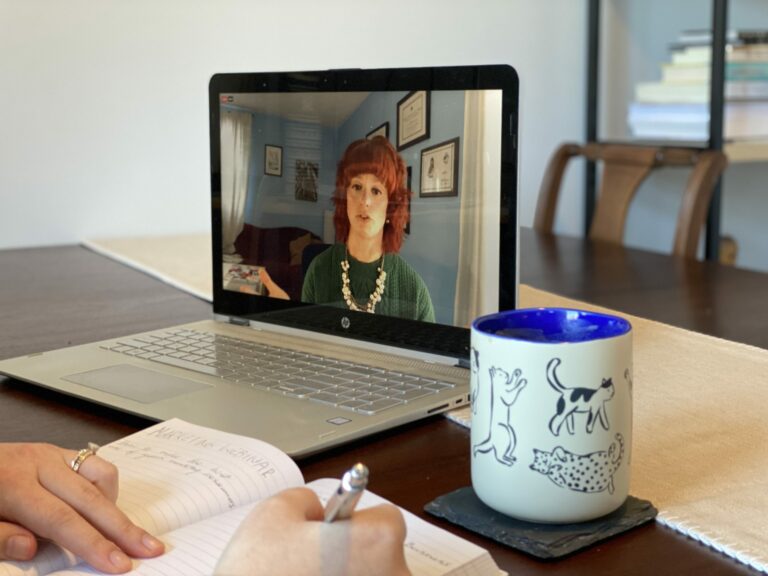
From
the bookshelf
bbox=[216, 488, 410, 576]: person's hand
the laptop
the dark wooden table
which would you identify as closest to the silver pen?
bbox=[216, 488, 410, 576]: person's hand

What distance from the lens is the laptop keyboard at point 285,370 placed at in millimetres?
786

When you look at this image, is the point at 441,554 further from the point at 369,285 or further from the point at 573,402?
the point at 369,285

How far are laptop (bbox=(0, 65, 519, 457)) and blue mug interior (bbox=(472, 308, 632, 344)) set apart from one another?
0.14m

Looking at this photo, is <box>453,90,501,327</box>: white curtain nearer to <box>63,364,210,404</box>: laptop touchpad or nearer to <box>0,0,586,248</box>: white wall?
<box>63,364,210,404</box>: laptop touchpad

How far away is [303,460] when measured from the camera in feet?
2.27

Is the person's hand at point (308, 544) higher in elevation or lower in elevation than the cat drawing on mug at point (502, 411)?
lower

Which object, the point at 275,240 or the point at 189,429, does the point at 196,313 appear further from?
the point at 189,429

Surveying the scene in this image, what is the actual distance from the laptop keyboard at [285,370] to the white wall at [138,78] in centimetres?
83

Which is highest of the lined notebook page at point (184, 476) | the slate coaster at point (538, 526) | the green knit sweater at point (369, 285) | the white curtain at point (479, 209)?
the white curtain at point (479, 209)

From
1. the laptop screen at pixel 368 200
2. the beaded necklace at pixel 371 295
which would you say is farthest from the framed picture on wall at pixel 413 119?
the beaded necklace at pixel 371 295

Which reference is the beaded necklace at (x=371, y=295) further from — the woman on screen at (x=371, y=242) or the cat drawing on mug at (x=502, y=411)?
the cat drawing on mug at (x=502, y=411)

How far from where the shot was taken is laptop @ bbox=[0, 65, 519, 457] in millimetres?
794

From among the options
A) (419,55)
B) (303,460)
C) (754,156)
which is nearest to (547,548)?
(303,460)

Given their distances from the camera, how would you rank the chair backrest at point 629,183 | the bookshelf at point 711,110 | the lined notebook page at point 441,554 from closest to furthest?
the lined notebook page at point 441,554 → the chair backrest at point 629,183 → the bookshelf at point 711,110
